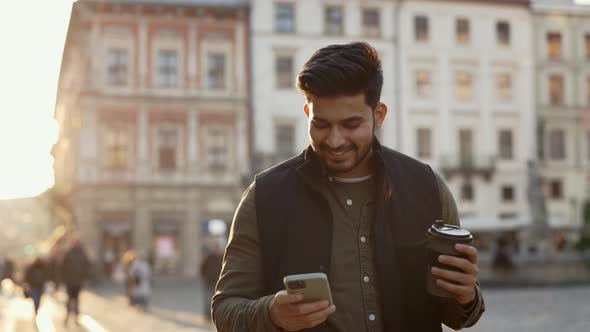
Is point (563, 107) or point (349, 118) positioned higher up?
point (349, 118)

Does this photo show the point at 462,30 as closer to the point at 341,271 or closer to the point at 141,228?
the point at 141,228

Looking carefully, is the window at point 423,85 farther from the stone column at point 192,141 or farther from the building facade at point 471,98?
the stone column at point 192,141

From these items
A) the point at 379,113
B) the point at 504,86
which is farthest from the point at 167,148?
the point at 379,113

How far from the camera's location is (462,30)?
4322 centimetres

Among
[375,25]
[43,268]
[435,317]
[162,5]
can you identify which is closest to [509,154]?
[375,25]

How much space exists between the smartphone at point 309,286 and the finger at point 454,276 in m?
0.36

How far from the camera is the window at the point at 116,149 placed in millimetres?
37906

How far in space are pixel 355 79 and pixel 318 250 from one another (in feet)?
1.83

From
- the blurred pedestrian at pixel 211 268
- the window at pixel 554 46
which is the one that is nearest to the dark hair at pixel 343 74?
the blurred pedestrian at pixel 211 268

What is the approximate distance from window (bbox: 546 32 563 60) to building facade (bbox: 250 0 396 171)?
857 cm

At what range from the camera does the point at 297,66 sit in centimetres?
4056

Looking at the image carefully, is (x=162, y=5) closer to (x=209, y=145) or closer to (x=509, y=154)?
(x=209, y=145)

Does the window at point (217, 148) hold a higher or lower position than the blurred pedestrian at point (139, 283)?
higher

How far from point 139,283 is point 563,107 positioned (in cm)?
2972
